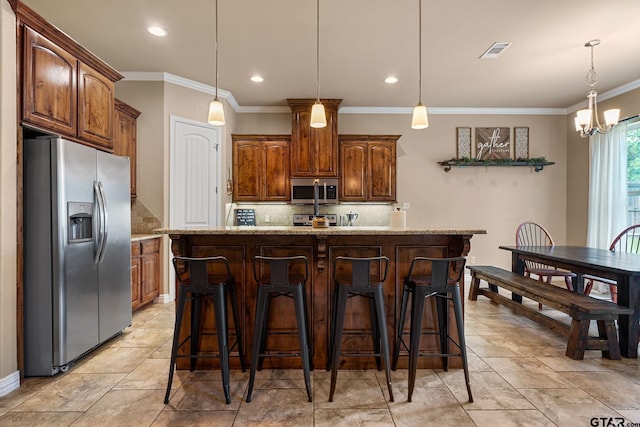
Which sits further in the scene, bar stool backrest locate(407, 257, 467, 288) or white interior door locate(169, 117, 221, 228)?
white interior door locate(169, 117, 221, 228)

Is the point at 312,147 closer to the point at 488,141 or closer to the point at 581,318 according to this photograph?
the point at 488,141

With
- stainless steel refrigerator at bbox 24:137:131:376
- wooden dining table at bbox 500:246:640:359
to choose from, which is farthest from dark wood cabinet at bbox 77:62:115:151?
wooden dining table at bbox 500:246:640:359

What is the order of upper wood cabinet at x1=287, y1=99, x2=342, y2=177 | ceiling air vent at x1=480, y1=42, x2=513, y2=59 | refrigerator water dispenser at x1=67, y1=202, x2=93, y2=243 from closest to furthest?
refrigerator water dispenser at x1=67, y1=202, x2=93, y2=243
ceiling air vent at x1=480, y1=42, x2=513, y2=59
upper wood cabinet at x1=287, y1=99, x2=342, y2=177

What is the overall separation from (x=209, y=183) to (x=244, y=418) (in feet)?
10.9

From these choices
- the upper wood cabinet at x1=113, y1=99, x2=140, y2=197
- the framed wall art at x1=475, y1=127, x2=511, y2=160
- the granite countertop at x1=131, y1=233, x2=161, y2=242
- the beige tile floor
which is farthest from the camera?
the framed wall art at x1=475, y1=127, x2=511, y2=160

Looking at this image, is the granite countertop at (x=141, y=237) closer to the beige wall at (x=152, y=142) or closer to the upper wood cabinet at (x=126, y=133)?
the beige wall at (x=152, y=142)

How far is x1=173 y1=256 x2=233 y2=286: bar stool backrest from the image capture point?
2.07 m

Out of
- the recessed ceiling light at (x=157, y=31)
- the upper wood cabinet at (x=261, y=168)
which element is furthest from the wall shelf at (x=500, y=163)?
the recessed ceiling light at (x=157, y=31)

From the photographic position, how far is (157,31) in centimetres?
320

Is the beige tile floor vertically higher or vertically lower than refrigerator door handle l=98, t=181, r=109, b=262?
lower

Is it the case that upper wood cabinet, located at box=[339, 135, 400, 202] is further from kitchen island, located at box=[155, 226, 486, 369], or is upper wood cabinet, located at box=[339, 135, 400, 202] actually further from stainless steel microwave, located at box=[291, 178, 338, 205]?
kitchen island, located at box=[155, 226, 486, 369]

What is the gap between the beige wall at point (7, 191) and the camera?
6.83 feet

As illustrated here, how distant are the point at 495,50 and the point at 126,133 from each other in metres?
4.23

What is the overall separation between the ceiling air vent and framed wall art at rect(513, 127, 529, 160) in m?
2.33
